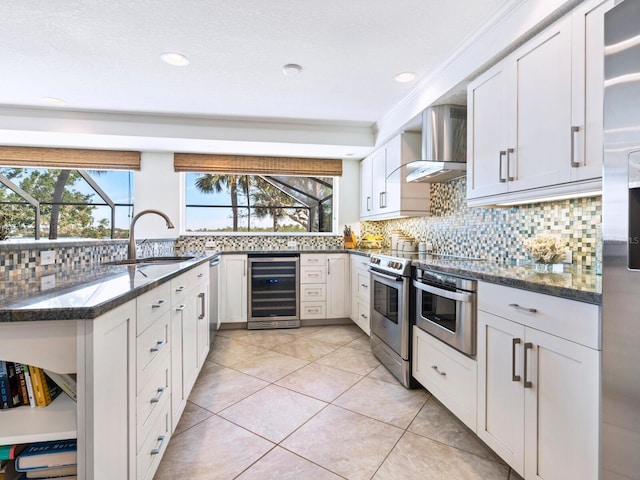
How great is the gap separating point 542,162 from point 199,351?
2.52 m

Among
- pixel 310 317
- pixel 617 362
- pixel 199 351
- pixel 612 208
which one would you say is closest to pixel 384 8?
pixel 612 208

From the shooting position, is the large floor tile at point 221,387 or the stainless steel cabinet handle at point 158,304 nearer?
the stainless steel cabinet handle at point 158,304

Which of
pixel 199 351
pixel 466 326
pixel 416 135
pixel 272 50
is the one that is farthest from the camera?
pixel 416 135

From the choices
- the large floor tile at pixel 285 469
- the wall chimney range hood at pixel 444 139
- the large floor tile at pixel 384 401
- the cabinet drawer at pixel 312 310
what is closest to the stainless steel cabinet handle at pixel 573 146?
the wall chimney range hood at pixel 444 139

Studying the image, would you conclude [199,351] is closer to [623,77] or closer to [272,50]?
[272,50]

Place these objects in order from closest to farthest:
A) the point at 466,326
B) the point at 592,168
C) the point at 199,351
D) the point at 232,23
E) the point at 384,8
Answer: the point at 592,168 < the point at 466,326 < the point at 384,8 < the point at 232,23 < the point at 199,351

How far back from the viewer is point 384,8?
1.81m

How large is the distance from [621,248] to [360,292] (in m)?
2.71

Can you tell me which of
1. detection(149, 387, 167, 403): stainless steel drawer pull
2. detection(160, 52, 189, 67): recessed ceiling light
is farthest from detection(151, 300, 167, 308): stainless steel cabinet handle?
detection(160, 52, 189, 67): recessed ceiling light

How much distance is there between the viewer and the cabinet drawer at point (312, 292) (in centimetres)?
388

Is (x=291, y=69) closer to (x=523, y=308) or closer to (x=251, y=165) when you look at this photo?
(x=251, y=165)

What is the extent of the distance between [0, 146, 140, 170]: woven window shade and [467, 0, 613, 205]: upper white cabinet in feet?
13.1

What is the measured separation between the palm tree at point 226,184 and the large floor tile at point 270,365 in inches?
82.5

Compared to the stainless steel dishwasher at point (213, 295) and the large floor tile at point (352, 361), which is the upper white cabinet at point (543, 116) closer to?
the large floor tile at point (352, 361)
